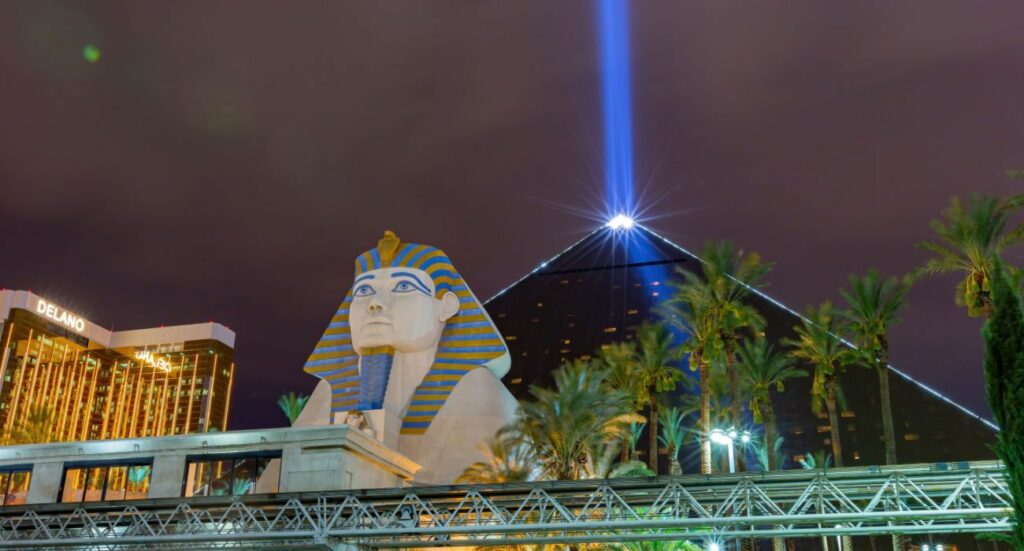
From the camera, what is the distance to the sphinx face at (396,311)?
101 ft

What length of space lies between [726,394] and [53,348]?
10471cm

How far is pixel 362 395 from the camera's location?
30.4 m

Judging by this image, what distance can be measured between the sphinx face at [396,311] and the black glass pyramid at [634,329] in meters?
31.1

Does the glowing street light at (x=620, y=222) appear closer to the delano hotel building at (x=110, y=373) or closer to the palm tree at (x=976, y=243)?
the palm tree at (x=976, y=243)

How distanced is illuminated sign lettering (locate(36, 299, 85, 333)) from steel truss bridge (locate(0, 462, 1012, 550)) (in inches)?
4175

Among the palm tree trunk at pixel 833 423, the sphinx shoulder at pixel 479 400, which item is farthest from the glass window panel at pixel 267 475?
the palm tree trunk at pixel 833 423

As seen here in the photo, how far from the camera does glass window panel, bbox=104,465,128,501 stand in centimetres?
2814

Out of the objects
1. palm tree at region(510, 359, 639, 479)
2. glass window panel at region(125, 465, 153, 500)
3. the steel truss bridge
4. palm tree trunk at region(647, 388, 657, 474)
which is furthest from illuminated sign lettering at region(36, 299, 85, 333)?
palm tree at region(510, 359, 639, 479)

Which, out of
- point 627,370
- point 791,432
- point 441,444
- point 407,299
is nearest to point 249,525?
point 441,444

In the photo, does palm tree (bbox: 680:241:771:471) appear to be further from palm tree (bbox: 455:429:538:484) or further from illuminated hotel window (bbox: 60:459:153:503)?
illuminated hotel window (bbox: 60:459:153:503)

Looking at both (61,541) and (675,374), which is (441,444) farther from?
(675,374)

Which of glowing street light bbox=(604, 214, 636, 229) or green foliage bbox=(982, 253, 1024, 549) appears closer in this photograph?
green foliage bbox=(982, 253, 1024, 549)

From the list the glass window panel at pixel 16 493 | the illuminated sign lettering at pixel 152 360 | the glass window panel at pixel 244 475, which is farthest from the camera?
the illuminated sign lettering at pixel 152 360

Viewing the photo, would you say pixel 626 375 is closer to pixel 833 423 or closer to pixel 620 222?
pixel 833 423
